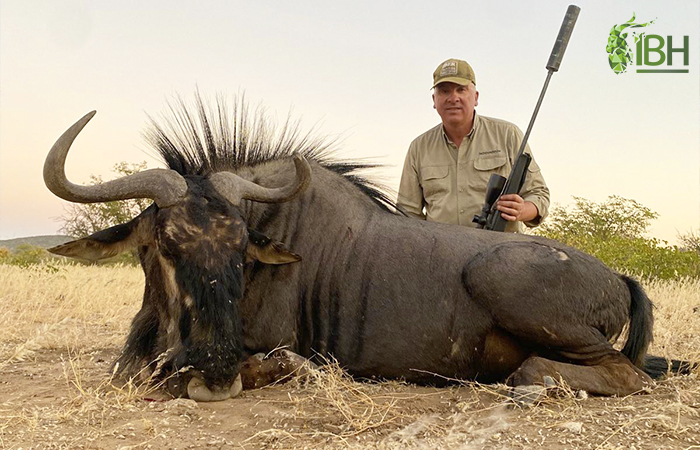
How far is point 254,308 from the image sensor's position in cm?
418

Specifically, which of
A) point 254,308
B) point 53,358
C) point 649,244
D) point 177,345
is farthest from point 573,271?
point 649,244

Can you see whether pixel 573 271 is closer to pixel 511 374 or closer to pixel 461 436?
pixel 511 374

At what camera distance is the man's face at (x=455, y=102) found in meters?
6.16

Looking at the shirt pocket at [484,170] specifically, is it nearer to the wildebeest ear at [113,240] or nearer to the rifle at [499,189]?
the rifle at [499,189]

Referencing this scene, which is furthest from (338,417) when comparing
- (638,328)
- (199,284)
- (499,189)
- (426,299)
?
(499,189)

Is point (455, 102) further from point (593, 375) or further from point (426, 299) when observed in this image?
point (593, 375)

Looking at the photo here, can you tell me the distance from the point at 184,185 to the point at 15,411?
4.86 ft

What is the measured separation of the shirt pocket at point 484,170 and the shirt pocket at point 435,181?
0.24 meters

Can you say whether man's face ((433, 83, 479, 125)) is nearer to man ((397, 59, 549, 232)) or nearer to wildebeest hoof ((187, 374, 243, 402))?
man ((397, 59, 549, 232))

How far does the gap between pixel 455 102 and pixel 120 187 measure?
11.1 feet

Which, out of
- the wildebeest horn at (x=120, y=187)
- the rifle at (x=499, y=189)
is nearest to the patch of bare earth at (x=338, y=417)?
the wildebeest horn at (x=120, y=187)

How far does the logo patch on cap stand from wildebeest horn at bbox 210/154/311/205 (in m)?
2.57

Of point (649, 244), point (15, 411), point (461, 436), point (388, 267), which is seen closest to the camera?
point (461, 436)

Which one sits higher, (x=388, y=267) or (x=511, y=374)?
(x=388, y=267)
